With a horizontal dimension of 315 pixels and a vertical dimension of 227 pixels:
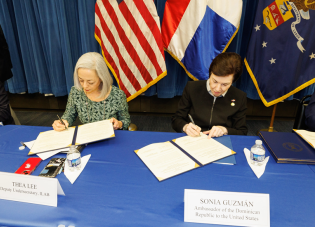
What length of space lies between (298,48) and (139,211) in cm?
241

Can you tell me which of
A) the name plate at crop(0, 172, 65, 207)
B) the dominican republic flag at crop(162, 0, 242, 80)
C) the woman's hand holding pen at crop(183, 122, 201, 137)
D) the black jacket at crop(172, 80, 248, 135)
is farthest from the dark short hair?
the dominican republic flag at crop(162, 0, 242, 80)

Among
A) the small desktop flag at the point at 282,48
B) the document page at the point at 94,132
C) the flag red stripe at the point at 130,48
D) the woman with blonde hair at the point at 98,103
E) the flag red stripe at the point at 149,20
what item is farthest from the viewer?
the flag red stripe at the point at 130,48

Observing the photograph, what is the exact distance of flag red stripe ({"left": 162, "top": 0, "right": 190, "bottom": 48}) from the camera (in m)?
2.34

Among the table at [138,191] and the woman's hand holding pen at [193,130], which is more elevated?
the woman's hand holding pen at [193,130]

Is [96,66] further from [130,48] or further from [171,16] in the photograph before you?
[171,16]

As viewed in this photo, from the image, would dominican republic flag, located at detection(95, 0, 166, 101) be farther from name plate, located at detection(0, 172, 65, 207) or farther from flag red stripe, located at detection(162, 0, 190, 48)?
name plate, located at detection(0, 172, 65, 207)

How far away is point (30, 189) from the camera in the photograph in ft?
2.37

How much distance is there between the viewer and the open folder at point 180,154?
89 centimetres

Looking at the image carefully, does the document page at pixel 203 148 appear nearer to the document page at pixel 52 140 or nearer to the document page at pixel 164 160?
the document page at pixel 164 160

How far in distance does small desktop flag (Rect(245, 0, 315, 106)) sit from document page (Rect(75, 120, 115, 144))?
2.03 meters

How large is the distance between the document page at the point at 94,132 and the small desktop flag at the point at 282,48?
6.65 ft

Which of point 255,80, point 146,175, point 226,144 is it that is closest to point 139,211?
point 146,175

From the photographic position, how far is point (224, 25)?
228cm

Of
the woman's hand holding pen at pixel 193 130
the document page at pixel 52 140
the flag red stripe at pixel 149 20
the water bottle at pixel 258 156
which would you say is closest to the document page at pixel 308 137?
the water bottle at pixel 258 156
